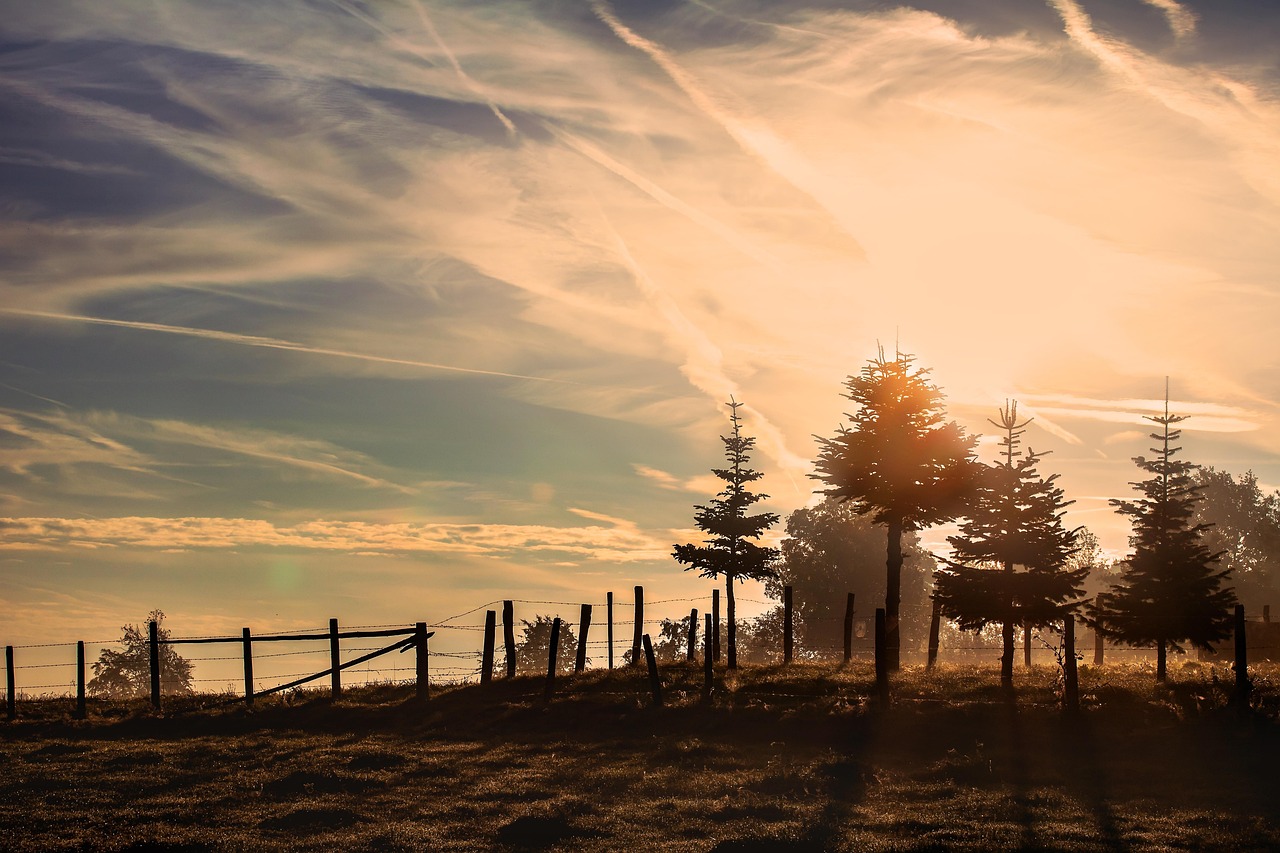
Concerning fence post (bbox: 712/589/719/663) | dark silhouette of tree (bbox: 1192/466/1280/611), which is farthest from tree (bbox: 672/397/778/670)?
dark silhouette of tree (bbox: 1192/466/1280/611)

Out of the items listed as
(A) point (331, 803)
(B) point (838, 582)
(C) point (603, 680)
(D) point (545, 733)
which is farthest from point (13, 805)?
(B) point (838, 582)

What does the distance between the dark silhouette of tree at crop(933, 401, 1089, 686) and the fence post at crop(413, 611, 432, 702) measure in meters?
18.7

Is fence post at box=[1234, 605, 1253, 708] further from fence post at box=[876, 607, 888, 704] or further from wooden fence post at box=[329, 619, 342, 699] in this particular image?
wooden fence post at box=[329, 619, 342, 699]

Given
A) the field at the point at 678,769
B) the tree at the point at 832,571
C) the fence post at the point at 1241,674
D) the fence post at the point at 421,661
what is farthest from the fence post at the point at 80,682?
the tree at the point at 832,571

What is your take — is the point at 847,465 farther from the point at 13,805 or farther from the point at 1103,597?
the point at 13,805

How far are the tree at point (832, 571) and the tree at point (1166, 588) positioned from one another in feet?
142

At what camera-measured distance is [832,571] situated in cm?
8662

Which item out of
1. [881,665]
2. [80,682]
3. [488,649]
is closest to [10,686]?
[80,682]

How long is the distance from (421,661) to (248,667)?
20.7ft

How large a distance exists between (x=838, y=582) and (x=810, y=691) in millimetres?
53792

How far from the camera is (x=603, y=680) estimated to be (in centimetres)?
3656

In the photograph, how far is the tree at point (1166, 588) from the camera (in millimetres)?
36719

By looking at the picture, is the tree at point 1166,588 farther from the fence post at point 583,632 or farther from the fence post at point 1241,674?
the fence post at point 583,632

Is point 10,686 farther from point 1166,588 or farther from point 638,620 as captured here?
point 1166,588
